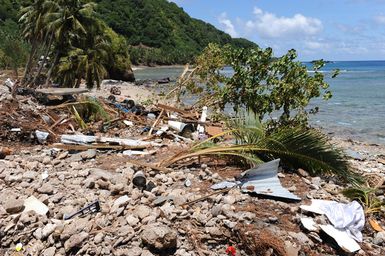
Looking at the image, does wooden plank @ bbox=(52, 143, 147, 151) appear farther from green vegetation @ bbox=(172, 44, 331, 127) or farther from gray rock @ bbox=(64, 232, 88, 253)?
green vegetation @ bbox=(172, 44, 331, 127)

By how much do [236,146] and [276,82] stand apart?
4.01m

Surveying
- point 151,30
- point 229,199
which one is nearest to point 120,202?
point 229,199

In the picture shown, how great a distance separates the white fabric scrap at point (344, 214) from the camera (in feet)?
14.0

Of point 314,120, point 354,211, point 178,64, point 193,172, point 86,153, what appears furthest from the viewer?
point 178,64

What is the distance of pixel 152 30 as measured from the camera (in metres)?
116

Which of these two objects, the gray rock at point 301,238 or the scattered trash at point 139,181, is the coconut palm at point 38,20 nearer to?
the scattered trash at point 139,181

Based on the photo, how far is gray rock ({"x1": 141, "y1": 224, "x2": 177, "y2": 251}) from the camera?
3879mm

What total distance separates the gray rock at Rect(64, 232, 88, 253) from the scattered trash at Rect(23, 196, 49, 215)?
0.73 m

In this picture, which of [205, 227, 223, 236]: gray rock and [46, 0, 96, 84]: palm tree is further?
[46, 0, 96, 84]: palm tree

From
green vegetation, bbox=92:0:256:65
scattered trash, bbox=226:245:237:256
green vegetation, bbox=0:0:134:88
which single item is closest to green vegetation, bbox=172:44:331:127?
scattered trash, bbox=226:245:237:256

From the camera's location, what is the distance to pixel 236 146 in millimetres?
5684

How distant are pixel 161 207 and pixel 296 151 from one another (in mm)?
2157

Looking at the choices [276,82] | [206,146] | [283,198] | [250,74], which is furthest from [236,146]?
[250,74]

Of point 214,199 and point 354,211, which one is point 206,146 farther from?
point 354,211
